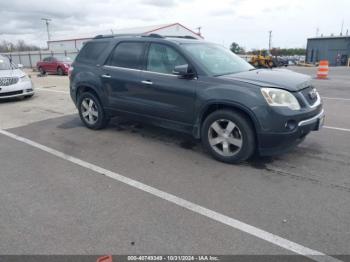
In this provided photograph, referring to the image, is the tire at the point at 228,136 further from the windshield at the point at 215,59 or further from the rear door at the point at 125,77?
the rear door at the point at 125,77

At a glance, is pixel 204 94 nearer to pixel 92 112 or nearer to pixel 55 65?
pixel 92 112

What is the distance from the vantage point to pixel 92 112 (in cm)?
634

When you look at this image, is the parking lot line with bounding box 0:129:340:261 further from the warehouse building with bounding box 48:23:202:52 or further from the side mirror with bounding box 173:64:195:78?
the warehouse building with bounding box 48:23:202:52

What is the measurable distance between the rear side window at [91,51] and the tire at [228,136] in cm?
289

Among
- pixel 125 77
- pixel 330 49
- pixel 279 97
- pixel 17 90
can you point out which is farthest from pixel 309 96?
pixel 330 49

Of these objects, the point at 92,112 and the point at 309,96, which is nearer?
the point at 309,96

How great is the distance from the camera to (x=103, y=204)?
339 centimetres

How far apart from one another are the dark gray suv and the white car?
5033 mm

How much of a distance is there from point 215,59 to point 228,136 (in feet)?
4.66

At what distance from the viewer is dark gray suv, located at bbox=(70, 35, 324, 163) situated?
13.3 feet

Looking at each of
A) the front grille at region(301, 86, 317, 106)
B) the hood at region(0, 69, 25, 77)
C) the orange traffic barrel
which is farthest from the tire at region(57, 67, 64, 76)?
the front grille at region(301, 86, 317, 106)

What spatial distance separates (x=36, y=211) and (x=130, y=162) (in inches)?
63.3

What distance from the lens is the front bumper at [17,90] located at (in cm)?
973

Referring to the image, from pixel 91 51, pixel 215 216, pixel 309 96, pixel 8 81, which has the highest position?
pixel 91 51
